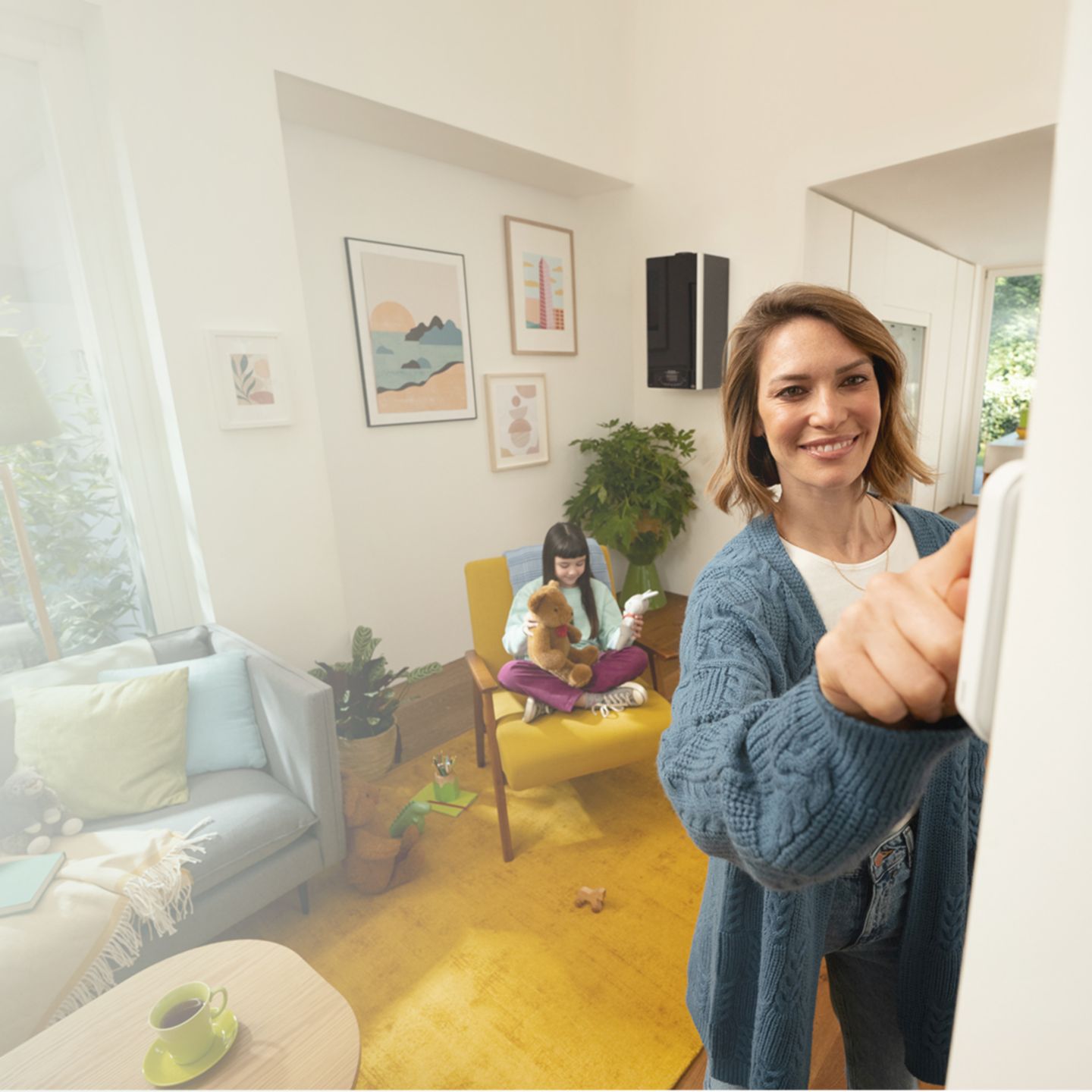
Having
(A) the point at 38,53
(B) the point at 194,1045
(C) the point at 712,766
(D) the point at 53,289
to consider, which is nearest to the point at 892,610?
(C) the point at 712,766

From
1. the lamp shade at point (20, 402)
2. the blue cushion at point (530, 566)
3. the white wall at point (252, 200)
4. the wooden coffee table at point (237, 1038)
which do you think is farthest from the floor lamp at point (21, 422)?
the blue cushion at point (530, 566)

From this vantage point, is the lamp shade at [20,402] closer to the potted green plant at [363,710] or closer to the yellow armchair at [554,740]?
the potted green plant at [363,710]

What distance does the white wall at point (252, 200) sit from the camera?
206cm

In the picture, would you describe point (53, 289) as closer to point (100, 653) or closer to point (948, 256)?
point (100, 653)

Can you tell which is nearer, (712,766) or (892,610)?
(892,610)

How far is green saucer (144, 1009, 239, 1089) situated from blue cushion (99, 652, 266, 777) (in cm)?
90

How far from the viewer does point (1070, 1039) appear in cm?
23

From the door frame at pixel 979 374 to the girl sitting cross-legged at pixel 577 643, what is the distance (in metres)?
4.66

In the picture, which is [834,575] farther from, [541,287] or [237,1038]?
[541,287]

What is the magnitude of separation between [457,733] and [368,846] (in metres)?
0.95

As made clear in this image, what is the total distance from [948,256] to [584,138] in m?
3.27

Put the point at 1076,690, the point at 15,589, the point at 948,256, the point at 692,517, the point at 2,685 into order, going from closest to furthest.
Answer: the point at 1076,690 → the point at 2,685 → the point at 15,589 → the point at 692,517 → the point at 948,256

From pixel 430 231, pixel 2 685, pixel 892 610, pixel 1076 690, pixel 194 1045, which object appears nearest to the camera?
pixel 1076 690

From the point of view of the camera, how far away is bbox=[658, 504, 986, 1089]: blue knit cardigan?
0.41m
